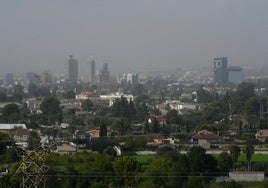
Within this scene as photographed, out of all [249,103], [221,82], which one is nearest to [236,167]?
[249,103]

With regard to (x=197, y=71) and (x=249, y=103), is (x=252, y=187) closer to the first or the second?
(x=249, y=103)

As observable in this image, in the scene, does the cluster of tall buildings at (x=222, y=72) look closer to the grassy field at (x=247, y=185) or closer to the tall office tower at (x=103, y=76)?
the tall office tower at (x=103, y=76)

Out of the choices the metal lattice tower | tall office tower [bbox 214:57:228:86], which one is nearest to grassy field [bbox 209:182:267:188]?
the metal lattice tower

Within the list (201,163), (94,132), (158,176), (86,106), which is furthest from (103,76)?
(158,176)

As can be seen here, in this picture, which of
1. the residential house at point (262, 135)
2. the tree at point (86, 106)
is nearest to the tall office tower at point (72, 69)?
the tree at point (86, 106)

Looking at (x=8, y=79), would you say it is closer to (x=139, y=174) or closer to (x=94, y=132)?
(x=94, y=132)

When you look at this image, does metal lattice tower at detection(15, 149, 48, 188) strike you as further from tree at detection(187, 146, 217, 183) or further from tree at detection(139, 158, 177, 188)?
tree at detection(187, 146, 217, 183)
